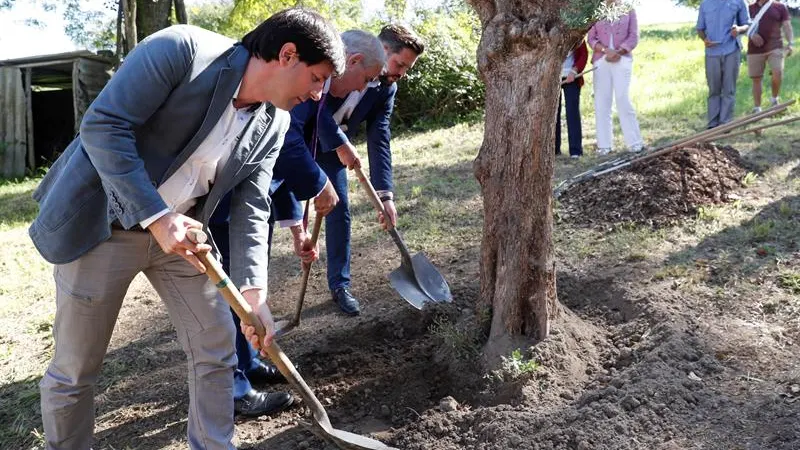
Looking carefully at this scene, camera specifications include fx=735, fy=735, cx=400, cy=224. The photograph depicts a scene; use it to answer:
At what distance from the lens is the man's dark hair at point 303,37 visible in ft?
7.70

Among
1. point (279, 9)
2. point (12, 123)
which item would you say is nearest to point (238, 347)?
point (12, 123)

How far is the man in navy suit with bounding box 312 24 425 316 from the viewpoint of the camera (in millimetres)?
4168

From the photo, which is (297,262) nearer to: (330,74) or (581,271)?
(581,271)

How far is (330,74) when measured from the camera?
96.3 inches

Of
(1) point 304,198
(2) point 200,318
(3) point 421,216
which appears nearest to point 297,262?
(3) point 421,216

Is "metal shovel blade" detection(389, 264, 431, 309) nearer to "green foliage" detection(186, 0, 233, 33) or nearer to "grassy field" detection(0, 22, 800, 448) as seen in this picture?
"grassy field" detection(0, 22, 800, 448)

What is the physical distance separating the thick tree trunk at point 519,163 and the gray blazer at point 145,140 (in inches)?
46.1

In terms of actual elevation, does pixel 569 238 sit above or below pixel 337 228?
below

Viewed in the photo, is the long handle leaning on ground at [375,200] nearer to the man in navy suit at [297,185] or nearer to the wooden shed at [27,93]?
the man in navy suit at [297,185]

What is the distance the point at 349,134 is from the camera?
4773 millimetres

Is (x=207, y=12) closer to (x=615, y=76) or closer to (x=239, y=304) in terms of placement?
(x=615, y=76)

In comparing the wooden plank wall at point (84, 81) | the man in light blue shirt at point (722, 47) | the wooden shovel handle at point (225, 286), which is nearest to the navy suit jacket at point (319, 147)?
the wooden shovel handle at point (225, 286)

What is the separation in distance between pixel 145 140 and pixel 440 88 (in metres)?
9.77

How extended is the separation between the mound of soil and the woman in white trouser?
1.71 m
